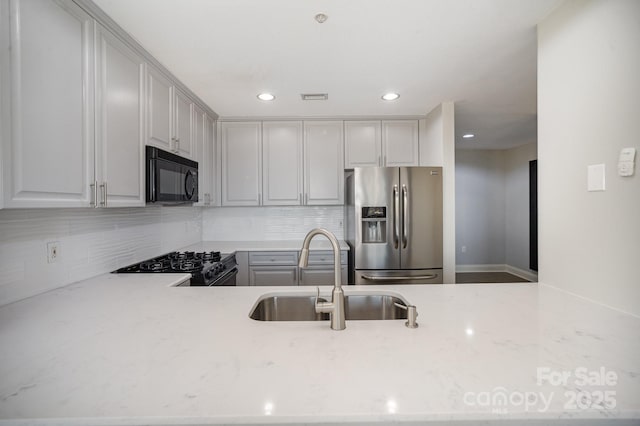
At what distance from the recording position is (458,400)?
25.5 inches

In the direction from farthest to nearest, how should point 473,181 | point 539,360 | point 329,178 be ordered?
point 473,181 → point 329,178 → point 539,360

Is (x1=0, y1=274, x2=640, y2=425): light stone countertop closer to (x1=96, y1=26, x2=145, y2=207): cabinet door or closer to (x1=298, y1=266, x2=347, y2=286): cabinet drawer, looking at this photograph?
(x1=96, y1=26, x2=145, y2=207): cabinet door

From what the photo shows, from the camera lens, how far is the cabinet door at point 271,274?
119 inches

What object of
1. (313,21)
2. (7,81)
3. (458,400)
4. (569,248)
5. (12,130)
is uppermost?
(313,21)

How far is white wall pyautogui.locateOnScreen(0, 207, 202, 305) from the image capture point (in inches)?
52.6

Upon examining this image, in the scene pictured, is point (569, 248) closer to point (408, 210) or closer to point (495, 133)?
point (408, 210)

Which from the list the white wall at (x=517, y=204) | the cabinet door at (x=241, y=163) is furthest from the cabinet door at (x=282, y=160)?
the white wall at (x=517, y=204)

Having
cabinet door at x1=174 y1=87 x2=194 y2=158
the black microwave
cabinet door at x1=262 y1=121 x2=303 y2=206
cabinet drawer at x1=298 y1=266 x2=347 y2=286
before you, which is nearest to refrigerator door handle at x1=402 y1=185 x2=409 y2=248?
cabinet drawer at x1=298 y1=266 x2=347 y2=286

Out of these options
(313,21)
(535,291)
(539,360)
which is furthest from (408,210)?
(539,360)

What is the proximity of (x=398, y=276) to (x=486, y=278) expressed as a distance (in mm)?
3473

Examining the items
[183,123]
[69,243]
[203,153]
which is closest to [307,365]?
[69,243]

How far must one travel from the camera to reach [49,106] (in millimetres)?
1202

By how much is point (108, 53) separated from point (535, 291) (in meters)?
2.42

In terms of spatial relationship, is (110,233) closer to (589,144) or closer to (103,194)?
(103,194)
